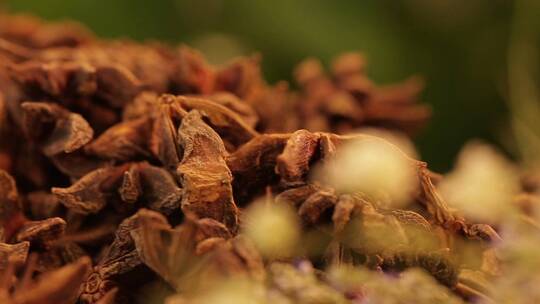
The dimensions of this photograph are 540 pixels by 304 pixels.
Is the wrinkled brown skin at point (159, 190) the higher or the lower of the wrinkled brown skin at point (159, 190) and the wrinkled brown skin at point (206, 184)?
the lower

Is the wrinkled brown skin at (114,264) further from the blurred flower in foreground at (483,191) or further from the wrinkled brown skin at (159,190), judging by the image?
the blurred flower in foreground at (483,191)

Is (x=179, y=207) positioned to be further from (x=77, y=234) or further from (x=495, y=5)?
(x=495, y=5)

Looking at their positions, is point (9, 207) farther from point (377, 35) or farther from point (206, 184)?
point (377, 35)

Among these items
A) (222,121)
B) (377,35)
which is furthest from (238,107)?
(377,35)

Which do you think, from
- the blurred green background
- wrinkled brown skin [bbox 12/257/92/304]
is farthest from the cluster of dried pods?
the blurred green background

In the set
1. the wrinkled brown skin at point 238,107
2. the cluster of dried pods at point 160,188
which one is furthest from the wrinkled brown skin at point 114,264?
the wrinkled brown skin at point 238,107

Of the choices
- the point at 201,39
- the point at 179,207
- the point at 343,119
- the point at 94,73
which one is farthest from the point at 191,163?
the point at 201,39
